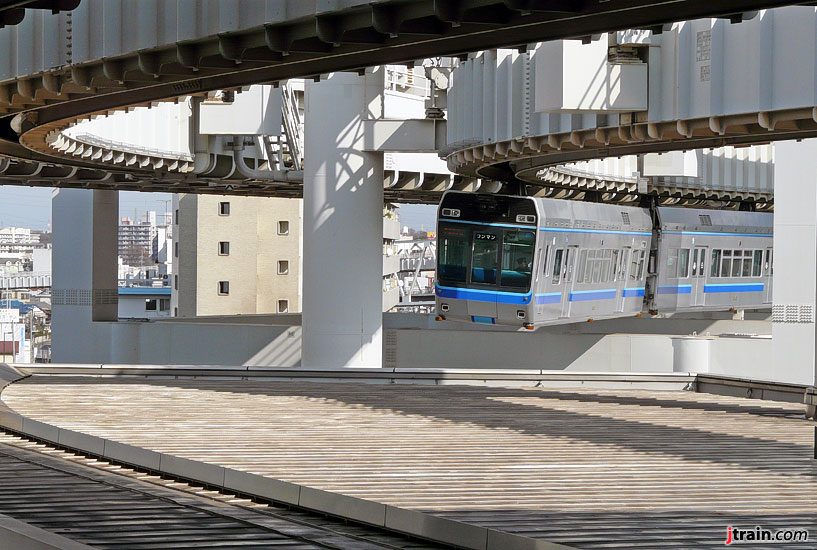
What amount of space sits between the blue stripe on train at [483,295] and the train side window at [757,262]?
12837 millimetres

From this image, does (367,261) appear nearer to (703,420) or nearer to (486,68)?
(486,68)

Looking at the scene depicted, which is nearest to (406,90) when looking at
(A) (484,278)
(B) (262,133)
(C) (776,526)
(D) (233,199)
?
(B) (262,133)

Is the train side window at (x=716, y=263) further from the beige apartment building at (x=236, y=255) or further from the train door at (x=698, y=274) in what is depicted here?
the beige apartment building at (x=236, y=255)

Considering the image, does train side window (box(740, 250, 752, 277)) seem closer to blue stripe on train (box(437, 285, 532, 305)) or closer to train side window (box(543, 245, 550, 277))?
train side window (box(543, 245, 550, 277))

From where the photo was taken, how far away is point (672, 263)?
31.7m

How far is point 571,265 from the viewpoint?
2680cm

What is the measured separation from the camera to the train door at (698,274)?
3278 cm

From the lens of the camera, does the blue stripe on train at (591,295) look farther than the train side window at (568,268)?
Yes

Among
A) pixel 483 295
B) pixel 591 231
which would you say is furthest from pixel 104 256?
pixel 591 231

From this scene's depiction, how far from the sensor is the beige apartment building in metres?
67.8

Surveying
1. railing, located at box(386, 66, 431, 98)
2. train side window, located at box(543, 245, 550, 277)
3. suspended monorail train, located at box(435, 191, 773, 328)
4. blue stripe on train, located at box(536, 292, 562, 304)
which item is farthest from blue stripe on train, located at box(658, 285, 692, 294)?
railing, located at box(386, 66, 431, 98)

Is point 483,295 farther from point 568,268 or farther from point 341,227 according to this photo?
point 341,227

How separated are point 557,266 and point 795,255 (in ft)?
19.2

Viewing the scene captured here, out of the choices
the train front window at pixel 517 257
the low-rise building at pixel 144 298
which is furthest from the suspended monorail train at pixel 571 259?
the low-rise building at pixel 144 298
